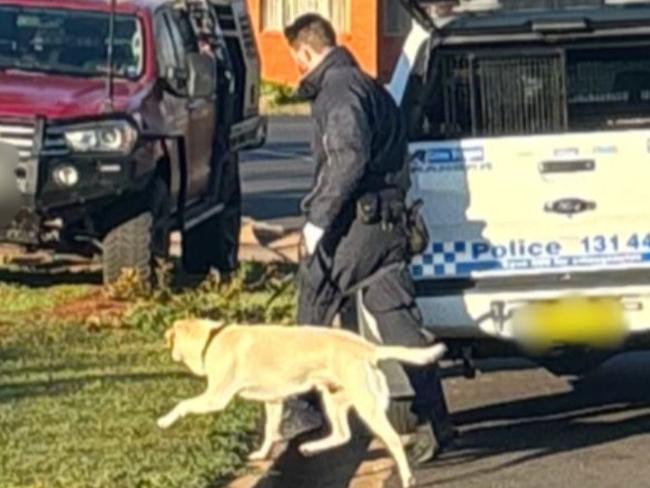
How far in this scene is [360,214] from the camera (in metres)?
11.0

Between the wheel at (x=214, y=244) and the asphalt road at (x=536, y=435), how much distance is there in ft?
13.3

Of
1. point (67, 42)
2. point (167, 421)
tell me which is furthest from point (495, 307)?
point (67, 42)

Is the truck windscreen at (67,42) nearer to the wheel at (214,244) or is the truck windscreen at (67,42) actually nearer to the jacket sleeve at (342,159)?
the wheel at (214,244)

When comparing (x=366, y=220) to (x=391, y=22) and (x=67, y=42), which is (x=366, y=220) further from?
(x=391, y=22)

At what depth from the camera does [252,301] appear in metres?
15.8

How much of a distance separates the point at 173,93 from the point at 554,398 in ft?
14.6

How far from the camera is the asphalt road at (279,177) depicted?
24438 mm

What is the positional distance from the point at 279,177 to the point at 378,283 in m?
18.4

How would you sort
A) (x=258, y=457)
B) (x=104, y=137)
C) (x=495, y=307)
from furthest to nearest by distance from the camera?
(x=104, y=137) → (x=495, y=307) → (x=258, y=457)

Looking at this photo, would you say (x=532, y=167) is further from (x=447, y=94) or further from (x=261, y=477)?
(x=261, y=477)

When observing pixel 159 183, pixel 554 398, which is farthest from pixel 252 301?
pixel 554 398

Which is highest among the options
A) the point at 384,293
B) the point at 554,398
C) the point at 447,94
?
the point at 447,94

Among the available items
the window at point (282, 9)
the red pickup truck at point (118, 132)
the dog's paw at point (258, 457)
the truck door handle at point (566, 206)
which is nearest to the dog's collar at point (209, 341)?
the dog's paw at point (258, 457)

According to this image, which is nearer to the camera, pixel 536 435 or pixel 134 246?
pixel 536 435
